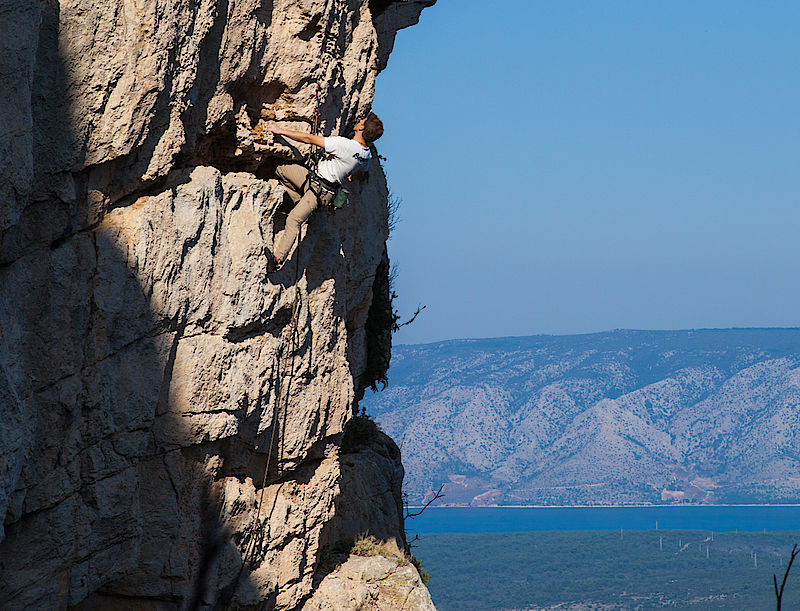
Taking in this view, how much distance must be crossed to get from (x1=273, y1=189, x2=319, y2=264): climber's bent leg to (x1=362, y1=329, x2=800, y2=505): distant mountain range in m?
90.1

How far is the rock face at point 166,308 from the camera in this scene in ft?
25.8

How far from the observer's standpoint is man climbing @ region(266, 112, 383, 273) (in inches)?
Answer: 413

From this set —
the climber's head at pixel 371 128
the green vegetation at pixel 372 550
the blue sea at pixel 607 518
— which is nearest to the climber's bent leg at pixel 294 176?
the climber's head at pixel 371 128

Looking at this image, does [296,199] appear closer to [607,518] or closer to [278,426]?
[278,426]

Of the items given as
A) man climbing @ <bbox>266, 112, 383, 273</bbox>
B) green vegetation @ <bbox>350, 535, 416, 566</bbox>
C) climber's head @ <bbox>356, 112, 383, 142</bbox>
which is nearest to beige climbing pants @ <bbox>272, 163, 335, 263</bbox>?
man climbing @ <bbox>266, 112, 383, 273</bbox>

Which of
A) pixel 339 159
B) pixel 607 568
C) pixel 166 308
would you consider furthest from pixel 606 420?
pixel 166 308

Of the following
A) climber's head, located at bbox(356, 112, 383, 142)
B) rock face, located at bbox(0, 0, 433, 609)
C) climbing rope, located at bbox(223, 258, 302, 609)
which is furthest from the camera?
climber's head, located at bbox(356, 112, 383, 142)

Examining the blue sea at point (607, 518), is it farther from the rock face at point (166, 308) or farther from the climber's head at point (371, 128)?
the climber's head at point (371, 128)

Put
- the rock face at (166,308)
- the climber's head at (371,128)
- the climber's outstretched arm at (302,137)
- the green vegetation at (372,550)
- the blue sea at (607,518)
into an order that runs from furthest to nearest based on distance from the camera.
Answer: the blue sea at (607,518), the green vegetation at (372,550), the climber's head at (371,128), the climber's outstretched arm at (302,137), the rock face at (166,308)

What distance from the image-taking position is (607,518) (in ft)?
324

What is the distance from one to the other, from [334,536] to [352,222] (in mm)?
4361

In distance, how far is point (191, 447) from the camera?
9.73 metres

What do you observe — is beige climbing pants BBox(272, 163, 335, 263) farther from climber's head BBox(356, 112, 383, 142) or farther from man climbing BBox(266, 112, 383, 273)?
climber's head BBox(356, 112, 383, 142)

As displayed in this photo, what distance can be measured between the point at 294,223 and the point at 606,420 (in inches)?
4362
